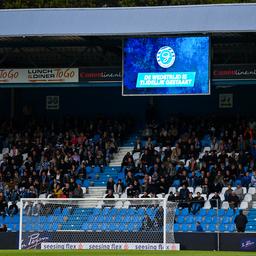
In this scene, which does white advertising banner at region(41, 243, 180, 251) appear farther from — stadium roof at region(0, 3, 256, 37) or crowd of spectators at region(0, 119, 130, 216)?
stadium roof at region(0, 3, 256, 37)

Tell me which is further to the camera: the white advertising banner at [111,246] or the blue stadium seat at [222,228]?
the blue stadium seat at [222,228]

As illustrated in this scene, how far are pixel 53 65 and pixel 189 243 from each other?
16.0 meters

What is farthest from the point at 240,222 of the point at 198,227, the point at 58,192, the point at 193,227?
the point at 58,192

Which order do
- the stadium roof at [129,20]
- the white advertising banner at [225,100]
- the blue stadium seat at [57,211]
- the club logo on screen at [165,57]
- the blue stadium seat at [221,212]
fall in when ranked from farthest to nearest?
the white advertising banner at [225,100] < the club logo on screen at [165,57] < the stadium roof at [129,20] < the blue stadium seat at [221,212] < the blue stadium seat at [57,211]

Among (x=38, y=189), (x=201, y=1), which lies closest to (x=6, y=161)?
(x=38, y=189)

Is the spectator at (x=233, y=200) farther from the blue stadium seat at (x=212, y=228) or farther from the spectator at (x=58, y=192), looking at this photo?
the spectator at (x=58, y=192)

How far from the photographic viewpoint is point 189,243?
31172 millimetres

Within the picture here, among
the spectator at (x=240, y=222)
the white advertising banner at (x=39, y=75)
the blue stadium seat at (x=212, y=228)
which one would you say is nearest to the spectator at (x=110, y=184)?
the white advertising banner at (x=39, y=75)

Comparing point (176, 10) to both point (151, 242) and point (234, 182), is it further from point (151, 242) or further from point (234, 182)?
point (151, 242)

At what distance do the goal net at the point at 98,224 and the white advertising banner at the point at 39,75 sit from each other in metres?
7.38

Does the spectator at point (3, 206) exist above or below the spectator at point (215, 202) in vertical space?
below

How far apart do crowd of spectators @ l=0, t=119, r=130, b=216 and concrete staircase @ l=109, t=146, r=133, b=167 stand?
27 centimetres

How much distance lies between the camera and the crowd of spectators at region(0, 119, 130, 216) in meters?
37.1

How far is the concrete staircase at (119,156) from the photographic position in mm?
40094
